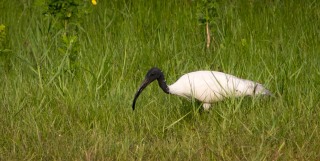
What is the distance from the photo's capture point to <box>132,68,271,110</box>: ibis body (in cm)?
643

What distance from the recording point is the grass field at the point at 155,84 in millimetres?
5785

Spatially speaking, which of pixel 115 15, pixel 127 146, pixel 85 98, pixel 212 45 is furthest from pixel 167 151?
pixel 115 15

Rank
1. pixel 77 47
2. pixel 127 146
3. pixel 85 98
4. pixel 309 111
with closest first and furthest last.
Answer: pixel 127 146 < pixel 309 111 < pixel 85 98 < pixel 77 47

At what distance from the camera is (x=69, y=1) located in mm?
7527

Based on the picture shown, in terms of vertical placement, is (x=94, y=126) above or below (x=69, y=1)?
below

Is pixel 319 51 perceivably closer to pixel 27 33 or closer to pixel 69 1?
pixel 69 1

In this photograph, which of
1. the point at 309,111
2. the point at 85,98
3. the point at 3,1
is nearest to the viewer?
the point at 309,111

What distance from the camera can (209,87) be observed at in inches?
255

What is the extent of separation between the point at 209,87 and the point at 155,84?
860 mm

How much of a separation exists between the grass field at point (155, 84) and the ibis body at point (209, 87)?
11 centimetres

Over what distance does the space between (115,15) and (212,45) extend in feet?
4.23

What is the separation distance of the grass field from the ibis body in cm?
11

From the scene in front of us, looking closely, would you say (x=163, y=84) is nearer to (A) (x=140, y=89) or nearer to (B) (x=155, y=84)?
(A) (x=140, y=89)

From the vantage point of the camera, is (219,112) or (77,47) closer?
(219,112)
